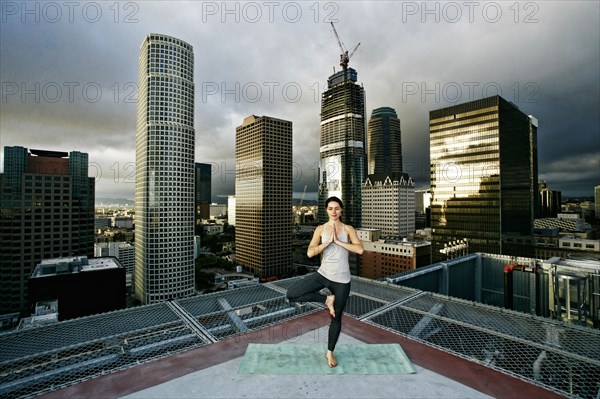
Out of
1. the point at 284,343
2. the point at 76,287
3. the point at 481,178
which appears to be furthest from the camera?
the point at 481,178

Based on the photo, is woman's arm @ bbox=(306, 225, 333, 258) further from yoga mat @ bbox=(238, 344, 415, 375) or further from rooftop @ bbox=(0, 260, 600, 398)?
rooftop @ bbox=(0, 260, 600, 398)

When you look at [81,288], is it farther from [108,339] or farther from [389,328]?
[389,328]

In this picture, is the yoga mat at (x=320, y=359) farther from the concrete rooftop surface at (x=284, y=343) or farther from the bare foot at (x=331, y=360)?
the concrete rooftop surface at (x=284, y=343)

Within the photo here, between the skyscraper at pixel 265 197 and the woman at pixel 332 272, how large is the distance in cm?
10242

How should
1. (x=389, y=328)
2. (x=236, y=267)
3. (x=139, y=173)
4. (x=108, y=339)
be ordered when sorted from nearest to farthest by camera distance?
(x=108, y=339) → (x=389, y=328) → (x=139, y=173) → (x=236, y=267)

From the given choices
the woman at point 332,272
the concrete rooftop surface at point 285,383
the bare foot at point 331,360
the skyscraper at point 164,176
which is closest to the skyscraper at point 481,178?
the skyscraper at point 164,176

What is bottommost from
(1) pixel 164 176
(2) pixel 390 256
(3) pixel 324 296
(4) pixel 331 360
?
(2) pixel 390 256

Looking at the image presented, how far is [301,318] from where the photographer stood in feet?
32.1

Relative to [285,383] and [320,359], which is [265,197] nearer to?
[320,359]

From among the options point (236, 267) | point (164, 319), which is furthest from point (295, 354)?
point (236, 267)

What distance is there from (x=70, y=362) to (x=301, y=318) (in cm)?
668

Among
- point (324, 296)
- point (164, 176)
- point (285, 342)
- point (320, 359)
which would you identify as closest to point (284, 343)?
point (285, 342)

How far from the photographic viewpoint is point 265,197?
113 metres

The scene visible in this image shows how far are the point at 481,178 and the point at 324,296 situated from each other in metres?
102
